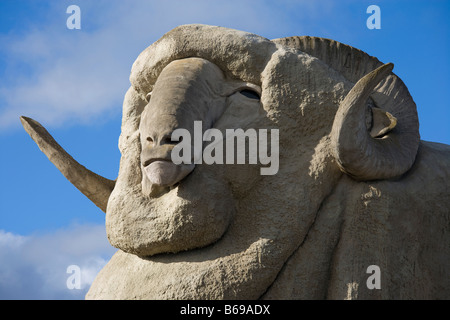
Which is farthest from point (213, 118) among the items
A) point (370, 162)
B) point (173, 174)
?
point (370, 162)

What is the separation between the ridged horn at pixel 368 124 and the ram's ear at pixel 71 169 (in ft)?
6.27

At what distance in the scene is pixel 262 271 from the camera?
552cm

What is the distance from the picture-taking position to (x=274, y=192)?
18.8ft

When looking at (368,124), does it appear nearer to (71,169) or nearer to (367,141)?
(367,141)

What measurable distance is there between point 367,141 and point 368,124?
381 millimetres

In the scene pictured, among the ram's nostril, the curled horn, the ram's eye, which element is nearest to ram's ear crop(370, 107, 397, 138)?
the curled horn

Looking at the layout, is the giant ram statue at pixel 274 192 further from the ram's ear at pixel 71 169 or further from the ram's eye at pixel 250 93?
the ram's ear at pixel 71 169

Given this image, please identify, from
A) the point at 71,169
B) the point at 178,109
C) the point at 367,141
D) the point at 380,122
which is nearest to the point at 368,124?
the point at 380,122

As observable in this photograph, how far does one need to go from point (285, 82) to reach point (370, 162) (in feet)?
2.83

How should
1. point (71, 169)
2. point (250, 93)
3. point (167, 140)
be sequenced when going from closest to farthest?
point (167, 140)
point (250, 93)
point (71, 169)

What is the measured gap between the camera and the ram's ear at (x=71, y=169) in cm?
661

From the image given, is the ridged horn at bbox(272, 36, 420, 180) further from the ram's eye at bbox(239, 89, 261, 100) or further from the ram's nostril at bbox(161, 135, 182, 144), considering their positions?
the ram's nostril at bbox(161, 135, 182, 144)

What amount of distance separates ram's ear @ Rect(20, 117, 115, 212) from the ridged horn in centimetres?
191

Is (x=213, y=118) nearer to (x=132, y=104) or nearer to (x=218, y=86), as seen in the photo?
(x=218, y=86)
